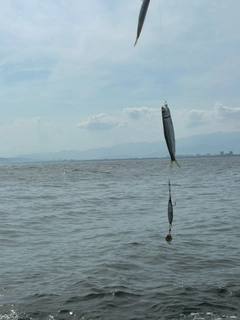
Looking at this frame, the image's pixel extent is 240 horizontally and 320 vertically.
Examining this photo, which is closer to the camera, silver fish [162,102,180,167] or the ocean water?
silver fish [162,102,180,167]

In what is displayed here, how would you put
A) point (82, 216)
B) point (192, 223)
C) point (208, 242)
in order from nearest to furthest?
point (208, 242), point (192, 223), point (82, 216)

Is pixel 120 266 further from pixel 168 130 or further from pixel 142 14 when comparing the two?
pixel 142 14

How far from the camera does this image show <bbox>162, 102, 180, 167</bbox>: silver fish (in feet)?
15.0

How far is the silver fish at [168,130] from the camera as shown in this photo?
4.58 meters

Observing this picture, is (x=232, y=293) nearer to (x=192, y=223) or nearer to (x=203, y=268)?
(x=203, y=268)

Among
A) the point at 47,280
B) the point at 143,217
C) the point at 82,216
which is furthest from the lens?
the point at 82,216

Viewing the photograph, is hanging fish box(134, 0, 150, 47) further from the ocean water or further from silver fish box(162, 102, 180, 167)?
the ocean water

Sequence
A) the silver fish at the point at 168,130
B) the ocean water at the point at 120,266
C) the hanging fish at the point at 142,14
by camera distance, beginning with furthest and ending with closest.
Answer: the ocean water at the point at 120,266 → the silver fish at the point at 168,130 → the hanging fish at the point at 142,14

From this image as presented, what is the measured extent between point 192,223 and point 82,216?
6721 millimetres

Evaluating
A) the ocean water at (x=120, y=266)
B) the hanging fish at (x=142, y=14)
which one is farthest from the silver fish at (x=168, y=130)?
the ocean water at (x=120, y=266)

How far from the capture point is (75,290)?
10.5 meters

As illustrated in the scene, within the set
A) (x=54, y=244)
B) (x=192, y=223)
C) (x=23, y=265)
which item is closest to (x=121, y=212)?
(x=192, y=223)

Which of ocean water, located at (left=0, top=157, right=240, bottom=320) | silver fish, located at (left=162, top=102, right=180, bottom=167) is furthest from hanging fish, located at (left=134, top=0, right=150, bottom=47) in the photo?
ocean water, located at (left=0, top=157, right=240, bottom=320)

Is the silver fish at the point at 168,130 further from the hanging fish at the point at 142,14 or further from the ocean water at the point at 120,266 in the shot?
the ocean water at the point at 120,266
